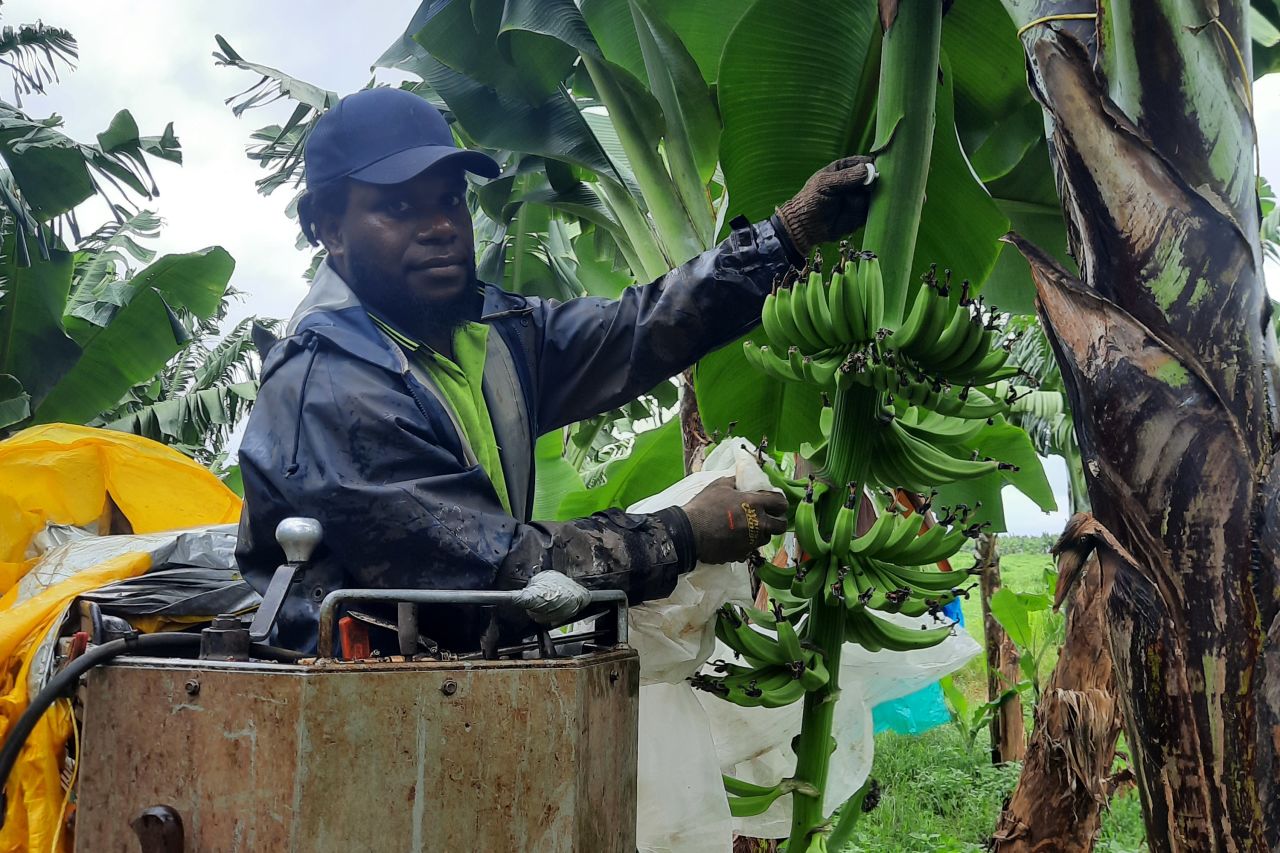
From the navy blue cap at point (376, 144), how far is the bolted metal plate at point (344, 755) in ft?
3.76

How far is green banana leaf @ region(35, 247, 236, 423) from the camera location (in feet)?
19.1

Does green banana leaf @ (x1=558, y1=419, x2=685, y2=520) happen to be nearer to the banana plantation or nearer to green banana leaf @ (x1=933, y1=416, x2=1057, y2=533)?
the banana plantation

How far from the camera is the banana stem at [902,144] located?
84.7 inches

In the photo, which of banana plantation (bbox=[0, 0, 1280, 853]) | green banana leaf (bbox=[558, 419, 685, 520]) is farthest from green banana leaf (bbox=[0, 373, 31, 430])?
green banana leaf (bbox=[558, 419, 685, 520])

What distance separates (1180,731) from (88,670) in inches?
68.1

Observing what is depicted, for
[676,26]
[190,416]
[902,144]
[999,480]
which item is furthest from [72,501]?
[190,416]

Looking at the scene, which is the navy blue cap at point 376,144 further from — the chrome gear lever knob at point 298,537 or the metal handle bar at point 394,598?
the metal handle bar at point 394,598

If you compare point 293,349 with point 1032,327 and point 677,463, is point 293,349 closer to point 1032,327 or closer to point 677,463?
point 677,463

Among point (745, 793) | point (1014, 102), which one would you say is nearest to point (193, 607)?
point (745, 793)

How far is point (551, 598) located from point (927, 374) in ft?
3.07

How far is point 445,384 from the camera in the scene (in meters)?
2.20

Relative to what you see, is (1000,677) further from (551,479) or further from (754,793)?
(754,793)

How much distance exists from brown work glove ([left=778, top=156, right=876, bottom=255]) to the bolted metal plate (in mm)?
1146

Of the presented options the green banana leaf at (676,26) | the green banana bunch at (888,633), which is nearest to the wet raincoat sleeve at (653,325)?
the green banana bunch at (888,633)
